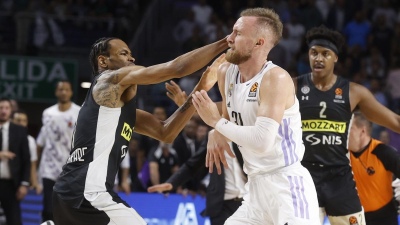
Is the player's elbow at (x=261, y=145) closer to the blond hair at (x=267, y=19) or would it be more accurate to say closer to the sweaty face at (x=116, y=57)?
the blond hair at (x=267, y=19)

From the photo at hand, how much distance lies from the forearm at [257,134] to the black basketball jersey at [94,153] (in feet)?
3.06

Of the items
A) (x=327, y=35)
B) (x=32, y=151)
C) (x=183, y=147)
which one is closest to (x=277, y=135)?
(x=327, y=35)

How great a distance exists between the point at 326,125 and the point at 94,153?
8.33 ft

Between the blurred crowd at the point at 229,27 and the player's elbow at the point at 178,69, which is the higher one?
the blurred crowd at the point at 229,27

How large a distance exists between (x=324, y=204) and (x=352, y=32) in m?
9.27

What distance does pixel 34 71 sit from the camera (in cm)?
1585

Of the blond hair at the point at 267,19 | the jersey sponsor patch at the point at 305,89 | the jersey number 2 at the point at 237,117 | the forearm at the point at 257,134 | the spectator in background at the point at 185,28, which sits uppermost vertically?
the spectator in background at the point at 185,28

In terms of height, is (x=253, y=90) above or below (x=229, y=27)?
below

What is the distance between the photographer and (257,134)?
5.68m

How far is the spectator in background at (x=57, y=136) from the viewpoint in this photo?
1129 centimetres

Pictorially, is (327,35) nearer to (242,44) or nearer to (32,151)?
(242,44)

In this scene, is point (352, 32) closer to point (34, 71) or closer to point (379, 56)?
point (379, 56)

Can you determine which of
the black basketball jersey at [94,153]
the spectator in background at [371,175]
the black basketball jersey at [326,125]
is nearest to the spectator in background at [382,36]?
the spectator in background at [371,175]

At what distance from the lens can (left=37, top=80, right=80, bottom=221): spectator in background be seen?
11.3 metres
